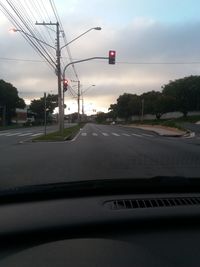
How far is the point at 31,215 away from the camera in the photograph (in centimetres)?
434

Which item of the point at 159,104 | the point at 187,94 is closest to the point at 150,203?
the point at 187,94

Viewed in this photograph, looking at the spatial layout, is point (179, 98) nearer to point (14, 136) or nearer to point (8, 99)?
point (8, 99)

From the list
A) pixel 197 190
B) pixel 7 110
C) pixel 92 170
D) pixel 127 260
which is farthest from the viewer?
pixel 7 110

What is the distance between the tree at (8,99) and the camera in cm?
10250

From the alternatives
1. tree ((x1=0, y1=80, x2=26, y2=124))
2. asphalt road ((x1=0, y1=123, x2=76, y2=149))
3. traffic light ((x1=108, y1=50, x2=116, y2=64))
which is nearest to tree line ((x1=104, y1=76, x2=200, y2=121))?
tree ((x1=0, y1=80, x2=26, y2=124))

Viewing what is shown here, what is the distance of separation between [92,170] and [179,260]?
1165 centimetres

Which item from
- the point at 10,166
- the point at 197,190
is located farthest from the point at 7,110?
the point at 197,190

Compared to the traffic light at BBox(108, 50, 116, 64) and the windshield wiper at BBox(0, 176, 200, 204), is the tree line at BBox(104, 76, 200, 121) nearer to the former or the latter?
the traffic light at BBox(108, 50, 116, 64)

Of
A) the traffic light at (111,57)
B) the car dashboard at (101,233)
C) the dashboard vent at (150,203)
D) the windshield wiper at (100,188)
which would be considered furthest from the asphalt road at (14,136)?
the car dashboard at (101,233)

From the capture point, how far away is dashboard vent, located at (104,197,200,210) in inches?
181

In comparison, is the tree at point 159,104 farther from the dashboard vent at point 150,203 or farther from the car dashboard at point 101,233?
the car dashboard at point 101,233

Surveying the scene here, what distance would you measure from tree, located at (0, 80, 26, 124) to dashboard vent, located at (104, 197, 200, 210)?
95.7 m

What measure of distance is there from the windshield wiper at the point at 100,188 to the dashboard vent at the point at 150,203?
0.37 m

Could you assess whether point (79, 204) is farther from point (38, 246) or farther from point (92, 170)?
point (92, 170)
